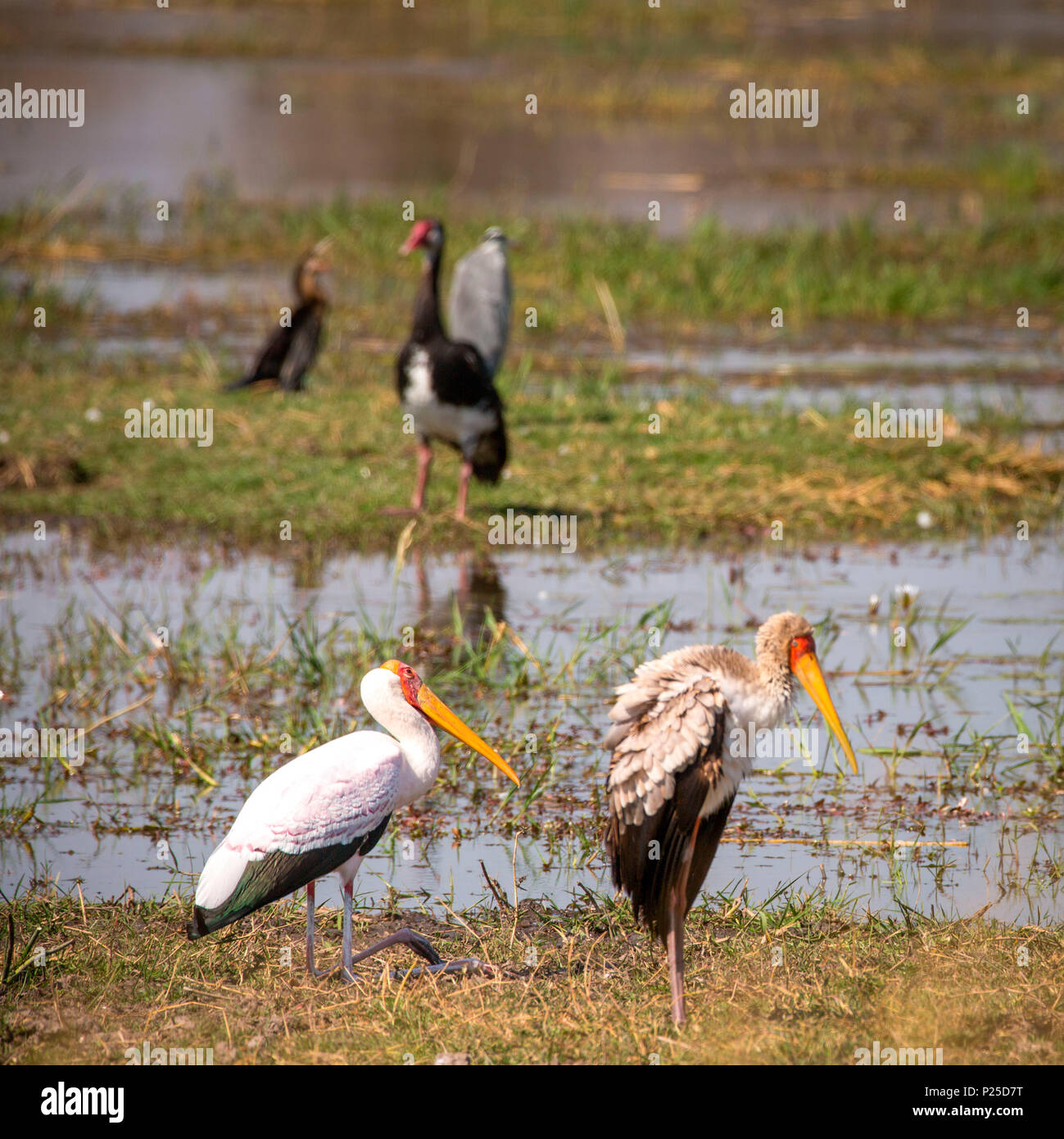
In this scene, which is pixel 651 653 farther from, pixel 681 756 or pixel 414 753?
pixel 681 756

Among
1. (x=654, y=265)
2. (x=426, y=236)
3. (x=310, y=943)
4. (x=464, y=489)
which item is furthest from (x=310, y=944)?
(x=654, y=265)

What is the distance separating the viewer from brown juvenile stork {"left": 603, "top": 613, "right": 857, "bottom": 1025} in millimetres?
4352

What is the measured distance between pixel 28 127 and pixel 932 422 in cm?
1997

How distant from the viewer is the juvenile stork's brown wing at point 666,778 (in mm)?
4344

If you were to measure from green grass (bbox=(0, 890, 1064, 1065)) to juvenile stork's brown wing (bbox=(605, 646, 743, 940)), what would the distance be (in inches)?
13.0

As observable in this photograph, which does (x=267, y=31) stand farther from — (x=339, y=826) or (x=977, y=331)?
(x=339, y=826)

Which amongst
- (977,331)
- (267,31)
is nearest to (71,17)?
(267,31)

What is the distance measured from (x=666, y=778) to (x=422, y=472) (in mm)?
5289

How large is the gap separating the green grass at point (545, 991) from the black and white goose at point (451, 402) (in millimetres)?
4441

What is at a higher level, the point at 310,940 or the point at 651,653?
the point at 651,653

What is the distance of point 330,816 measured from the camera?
14.9 ft

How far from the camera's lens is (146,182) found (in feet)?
68.7

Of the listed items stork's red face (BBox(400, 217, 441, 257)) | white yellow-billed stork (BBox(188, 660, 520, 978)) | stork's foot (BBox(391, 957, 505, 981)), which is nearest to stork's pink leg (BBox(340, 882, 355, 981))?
white yellow-billed stork (BBox(188, 660, 520, 978))

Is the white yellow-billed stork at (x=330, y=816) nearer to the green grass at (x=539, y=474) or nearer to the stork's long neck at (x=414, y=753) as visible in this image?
the stork's long neck at (x=414, y=753)
